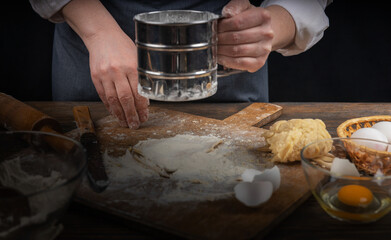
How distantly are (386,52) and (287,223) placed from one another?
262 cm

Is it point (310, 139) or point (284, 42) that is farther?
point (284, 42)

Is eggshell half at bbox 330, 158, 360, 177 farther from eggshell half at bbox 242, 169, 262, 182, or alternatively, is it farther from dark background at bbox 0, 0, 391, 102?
dark background at bbox 0, 0, 391, 102

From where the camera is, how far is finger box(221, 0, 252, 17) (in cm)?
130

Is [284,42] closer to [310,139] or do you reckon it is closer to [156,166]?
[310,139]

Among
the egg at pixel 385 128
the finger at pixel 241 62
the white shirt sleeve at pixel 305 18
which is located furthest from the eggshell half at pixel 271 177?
the white shirt sleeve at pixel 305 18

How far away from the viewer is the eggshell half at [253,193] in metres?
1.11

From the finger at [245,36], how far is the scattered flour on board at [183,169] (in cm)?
34

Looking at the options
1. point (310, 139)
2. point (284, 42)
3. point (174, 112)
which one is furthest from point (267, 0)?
point (310, 139)

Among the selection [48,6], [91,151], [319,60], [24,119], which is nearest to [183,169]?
[91,151]

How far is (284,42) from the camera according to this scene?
6.07ft

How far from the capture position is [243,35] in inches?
55.6

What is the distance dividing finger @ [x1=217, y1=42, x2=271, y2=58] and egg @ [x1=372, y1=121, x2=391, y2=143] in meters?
0.43

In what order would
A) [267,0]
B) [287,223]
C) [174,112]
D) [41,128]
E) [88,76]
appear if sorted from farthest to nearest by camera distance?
[88,76] < [267,0] < [174,112] < [41,128] < [287,223]

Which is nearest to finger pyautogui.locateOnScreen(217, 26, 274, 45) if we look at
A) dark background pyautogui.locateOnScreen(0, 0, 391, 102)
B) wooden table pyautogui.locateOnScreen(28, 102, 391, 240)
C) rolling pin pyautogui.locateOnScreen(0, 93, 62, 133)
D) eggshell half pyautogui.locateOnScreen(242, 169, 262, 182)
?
eggshell half pyautogui.locateOnScreen(242, 169, 262, 182)
